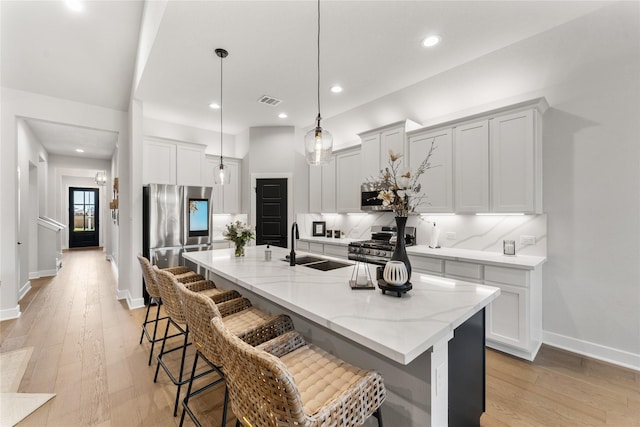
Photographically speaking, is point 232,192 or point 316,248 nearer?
point 316,248

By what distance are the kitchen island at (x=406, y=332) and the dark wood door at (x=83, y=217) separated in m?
12.0

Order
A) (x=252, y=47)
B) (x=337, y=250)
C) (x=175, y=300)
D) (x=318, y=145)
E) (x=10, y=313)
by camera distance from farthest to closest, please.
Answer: (x=337, y=250), (x=10, y=313), (x=252, y=47), (x=318, y=145), (x=175, y=300)

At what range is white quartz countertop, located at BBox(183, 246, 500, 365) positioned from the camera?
1.07 meters

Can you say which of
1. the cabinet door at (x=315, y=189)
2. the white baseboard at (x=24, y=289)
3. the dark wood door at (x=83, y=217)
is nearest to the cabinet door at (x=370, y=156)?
the cabinet door at (x=315, y=189)

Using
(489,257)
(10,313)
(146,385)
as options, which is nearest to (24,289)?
(10,313)

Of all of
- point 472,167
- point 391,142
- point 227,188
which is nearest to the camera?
point 472,167

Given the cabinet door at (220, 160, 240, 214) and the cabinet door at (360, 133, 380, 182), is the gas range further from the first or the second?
the cabinet door at (220, 160, 240, 214)

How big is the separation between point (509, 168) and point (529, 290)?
124 centimetres

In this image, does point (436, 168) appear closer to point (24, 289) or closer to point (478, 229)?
point (478, 229)

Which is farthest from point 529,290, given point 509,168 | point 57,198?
point 57,198

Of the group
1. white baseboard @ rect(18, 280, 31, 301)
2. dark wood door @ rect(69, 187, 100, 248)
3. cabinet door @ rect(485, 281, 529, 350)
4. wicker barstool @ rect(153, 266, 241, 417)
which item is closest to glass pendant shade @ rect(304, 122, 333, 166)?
wicker barstool @ rect(153, 266, 241, 417)

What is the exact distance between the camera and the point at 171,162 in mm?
4684

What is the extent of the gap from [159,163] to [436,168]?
4258 millimetres

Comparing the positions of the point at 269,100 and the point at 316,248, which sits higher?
the point at 269,100
